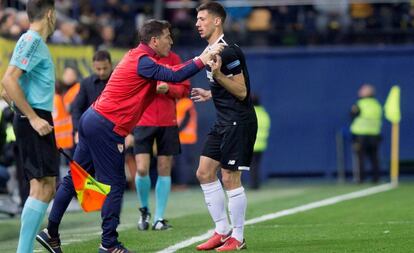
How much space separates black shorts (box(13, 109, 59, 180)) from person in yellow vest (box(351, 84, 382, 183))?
16.2 m

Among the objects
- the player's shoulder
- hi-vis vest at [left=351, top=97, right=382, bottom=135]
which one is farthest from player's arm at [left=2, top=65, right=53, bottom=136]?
hi-vis vest at [left=351, top=97, right=382, bottom=135]

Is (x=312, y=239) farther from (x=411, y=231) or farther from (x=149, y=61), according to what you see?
(x=149, y=61)

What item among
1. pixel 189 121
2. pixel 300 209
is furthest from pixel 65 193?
pixel 189 121

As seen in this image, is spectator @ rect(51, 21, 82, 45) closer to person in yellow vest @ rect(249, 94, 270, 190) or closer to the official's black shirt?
person in yellow vest @ rect(249, 94, 270, 190)

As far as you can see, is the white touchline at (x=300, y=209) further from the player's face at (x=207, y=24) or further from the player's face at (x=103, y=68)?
the player's face at (x=103, y=68)

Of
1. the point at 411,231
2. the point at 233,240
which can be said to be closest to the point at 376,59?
the point at 411,231

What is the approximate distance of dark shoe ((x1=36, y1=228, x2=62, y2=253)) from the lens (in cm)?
1022

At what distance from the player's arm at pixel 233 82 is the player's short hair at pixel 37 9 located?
66.6 inches

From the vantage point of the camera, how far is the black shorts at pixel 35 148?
29.4 feet

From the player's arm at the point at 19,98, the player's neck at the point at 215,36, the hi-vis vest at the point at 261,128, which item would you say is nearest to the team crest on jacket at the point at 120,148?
the player's neck at the point at 215,36

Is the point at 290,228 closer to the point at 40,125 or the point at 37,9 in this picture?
the point at 40,125

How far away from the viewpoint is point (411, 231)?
461 inches

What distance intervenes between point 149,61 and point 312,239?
2509 millimetres

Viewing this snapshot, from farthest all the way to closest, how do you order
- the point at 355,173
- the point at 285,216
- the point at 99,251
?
the point at 355,173
the point at 285,216
the point at 99,251
